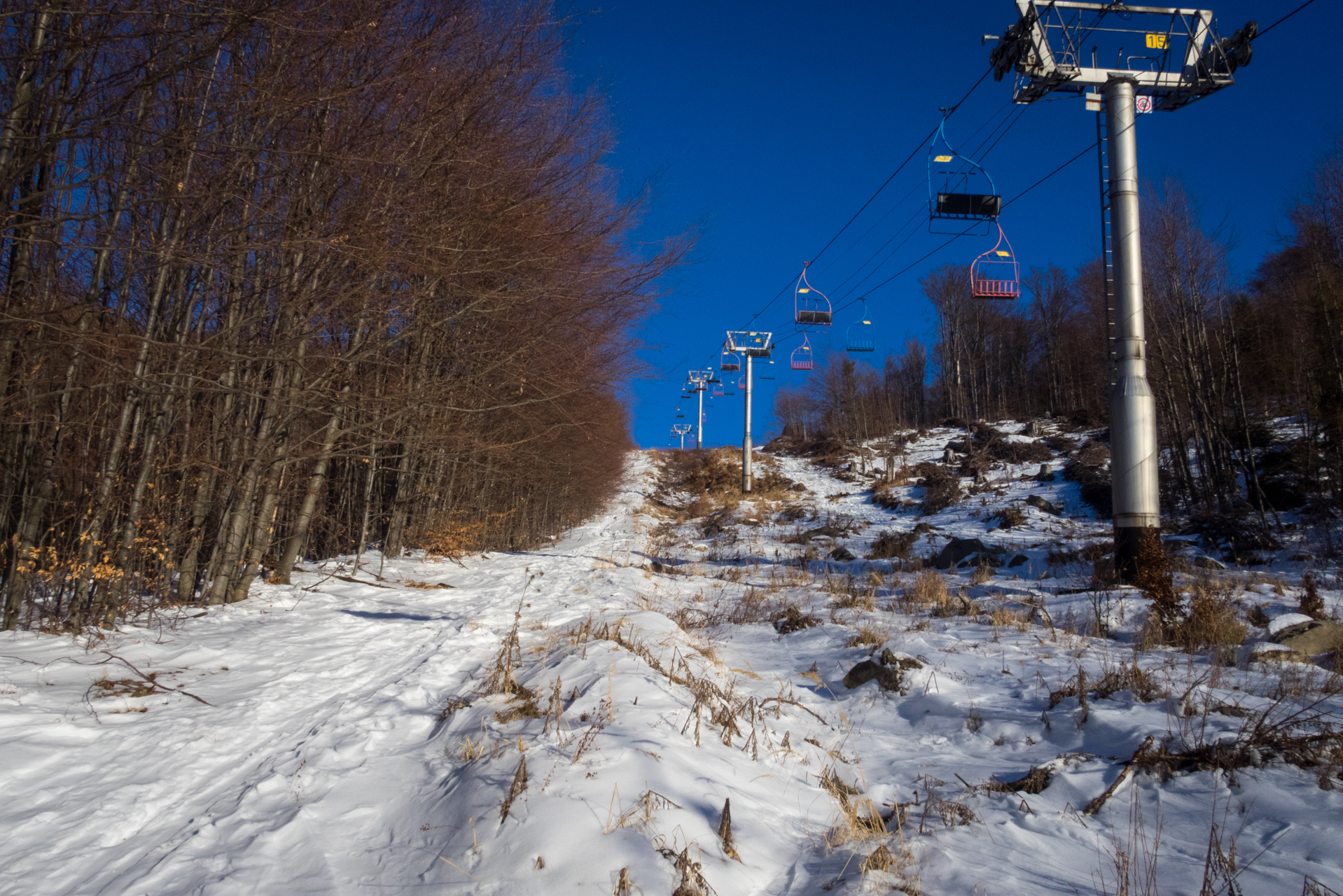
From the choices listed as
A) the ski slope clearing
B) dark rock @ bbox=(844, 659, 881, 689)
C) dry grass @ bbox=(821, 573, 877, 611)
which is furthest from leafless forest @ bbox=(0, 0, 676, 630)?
dry grass @ bbox=(821, 573, 877, 611)

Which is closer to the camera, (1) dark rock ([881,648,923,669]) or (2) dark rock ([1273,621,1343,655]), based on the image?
(1) dark rock ([881,648,923,669])

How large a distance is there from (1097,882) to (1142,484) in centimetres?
934

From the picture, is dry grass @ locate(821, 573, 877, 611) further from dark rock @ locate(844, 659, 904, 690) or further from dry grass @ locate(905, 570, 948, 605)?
dark rock @ locate(844, 659, 904, 690)

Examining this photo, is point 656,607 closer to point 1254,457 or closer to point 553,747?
point 553,747

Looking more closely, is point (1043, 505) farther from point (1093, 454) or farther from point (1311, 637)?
point (1311, 637)

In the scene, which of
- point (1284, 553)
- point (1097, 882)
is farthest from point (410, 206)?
point (1284, 553)

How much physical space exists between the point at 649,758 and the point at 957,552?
46.0 ft

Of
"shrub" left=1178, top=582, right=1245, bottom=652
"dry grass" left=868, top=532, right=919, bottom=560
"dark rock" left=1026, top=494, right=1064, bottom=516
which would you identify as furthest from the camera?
"dark rock" left=1026, top=494, right=1064, bottom=516

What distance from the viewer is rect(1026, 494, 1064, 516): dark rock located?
67.9 ft

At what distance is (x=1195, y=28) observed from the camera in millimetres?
11453

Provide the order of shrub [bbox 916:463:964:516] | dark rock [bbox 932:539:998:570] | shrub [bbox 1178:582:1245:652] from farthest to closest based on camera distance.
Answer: shrub [bbox 916:463:964:516], dark rock [bbox 932:539:998:570], shrub [bbox 1178:582:1245:652]

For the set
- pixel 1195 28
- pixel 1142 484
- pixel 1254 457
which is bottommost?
pixel 1142 484

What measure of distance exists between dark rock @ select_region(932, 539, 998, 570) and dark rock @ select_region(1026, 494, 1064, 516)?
6.16 meters

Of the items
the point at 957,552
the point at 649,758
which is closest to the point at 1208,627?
the point at 649,758
